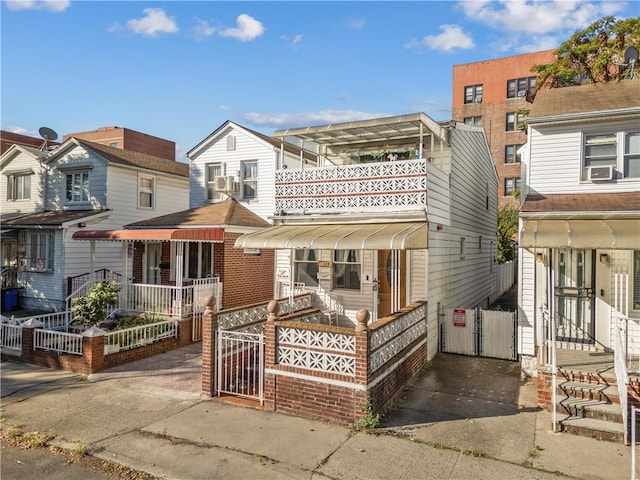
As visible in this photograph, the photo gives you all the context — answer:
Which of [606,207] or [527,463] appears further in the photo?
[606,207]

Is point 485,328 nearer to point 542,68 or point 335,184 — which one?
point 335,184

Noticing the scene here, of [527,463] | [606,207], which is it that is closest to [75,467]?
[527,463]

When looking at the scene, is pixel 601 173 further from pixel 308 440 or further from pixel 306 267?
pixel 308 440

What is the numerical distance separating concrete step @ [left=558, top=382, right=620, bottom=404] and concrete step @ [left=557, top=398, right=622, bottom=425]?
0.08 metres

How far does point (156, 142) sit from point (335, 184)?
4919cm

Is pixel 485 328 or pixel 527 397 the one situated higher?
pixel 485 328

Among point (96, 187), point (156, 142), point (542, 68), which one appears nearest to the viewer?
point (96, 187)

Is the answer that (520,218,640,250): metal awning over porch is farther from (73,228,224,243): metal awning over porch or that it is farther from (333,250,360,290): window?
(73,228,224,243): metal awning over porch

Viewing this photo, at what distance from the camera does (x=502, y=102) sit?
3894cm

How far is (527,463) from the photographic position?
5.99 metres

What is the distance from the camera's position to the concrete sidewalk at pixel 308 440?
229 inches

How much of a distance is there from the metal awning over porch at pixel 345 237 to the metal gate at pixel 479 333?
3.40 meters

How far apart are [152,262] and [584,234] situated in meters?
14.9

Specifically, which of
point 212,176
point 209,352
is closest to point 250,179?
point 212,176
